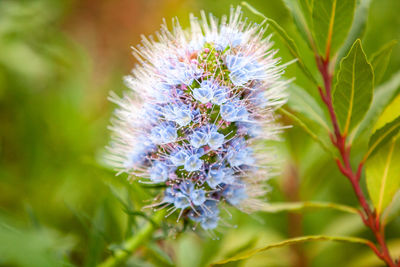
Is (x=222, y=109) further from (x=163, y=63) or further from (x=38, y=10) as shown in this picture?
(x=38, y=10)

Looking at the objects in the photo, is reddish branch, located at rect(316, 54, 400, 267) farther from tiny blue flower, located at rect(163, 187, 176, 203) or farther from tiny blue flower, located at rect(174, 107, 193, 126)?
tiny blue flower, located at rect(163, 187, 176, 203)

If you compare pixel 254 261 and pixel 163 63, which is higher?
pixel 163 63

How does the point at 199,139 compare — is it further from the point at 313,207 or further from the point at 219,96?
the point at 313,207

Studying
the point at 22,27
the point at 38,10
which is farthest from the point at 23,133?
the point at 38,10

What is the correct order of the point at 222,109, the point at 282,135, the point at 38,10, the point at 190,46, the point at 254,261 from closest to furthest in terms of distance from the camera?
the point at 222,109 → the point at 190,46 → the point at 254,261 → the point at 282,135 → the point at 38,10

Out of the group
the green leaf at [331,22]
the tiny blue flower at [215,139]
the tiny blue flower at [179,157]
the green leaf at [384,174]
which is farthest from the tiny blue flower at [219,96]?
the green leaf at [384,174]

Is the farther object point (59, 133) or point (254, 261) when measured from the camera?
point (59, 133)

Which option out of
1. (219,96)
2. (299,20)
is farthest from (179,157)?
(299,20)
